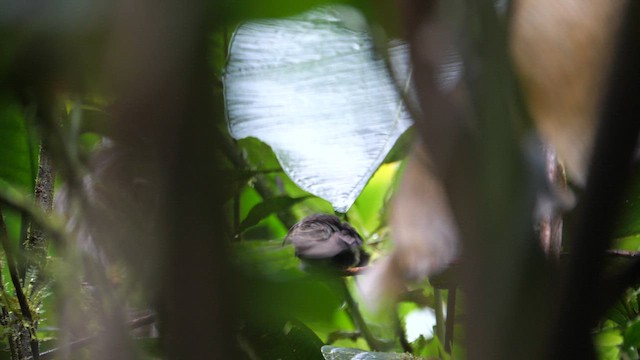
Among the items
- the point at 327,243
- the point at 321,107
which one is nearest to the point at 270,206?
the point at 327,243

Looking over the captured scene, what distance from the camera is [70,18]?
0.28 m

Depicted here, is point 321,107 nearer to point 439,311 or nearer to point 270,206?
point 270,206

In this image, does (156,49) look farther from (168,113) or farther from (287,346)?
(287,346)

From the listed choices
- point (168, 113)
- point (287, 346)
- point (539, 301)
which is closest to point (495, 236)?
point (539, 301)

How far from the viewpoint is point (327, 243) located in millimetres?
784

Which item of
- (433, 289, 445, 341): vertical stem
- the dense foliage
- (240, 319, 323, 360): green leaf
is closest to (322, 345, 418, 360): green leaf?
(240, 319, 323, 360): green leaf

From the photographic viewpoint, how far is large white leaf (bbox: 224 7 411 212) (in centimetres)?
64

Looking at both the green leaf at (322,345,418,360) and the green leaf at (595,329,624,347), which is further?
the green leaf at (595,329,624,347)

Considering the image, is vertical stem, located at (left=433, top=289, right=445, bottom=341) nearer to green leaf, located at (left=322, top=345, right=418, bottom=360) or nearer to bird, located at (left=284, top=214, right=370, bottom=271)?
bird, located at (left=284, top=214, right=370, bottom=271)

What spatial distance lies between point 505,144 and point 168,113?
16 cm

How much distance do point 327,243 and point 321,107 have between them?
0.61ft

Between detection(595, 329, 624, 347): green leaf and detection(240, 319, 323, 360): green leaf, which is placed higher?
detection(240, 319, 323, 360): green leaf

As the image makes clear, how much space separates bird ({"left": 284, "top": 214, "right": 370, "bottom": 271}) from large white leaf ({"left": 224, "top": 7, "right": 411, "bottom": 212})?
120 millimetres

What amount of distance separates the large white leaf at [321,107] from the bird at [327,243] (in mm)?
120
